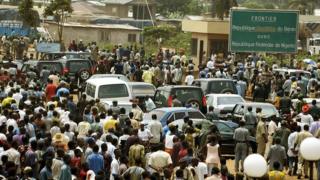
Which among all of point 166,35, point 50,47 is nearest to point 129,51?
point 50,47

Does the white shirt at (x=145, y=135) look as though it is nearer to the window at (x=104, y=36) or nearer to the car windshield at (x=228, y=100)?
the car windshield at (x=228, y=100)

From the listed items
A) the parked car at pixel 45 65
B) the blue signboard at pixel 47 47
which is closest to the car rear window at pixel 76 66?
the parked car at pixel 45 65

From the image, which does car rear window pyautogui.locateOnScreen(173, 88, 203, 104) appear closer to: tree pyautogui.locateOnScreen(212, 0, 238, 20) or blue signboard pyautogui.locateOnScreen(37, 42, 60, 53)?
blue signboard pyautogui.locateOnScreen(37, 42, 60, 53)

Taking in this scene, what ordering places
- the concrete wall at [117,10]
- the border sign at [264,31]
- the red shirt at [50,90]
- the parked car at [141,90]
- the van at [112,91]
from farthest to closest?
the concrete wall at [117,10] → the border sign at [264,31] → the parked car at [141,90] → the red shirt at [50,90] → the van at [112,91]

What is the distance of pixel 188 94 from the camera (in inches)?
1196

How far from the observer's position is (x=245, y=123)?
25.1 m

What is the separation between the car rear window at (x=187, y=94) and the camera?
30203 mm

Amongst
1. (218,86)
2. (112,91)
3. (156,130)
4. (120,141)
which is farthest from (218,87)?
(120,141)

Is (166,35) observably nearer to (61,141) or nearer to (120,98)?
(120,98)

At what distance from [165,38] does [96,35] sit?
5.35 meters

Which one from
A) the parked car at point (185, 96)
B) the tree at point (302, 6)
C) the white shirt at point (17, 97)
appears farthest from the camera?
the tree at point (302, 6)

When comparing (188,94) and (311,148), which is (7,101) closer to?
(188,94)

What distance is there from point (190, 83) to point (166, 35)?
38.6 meters

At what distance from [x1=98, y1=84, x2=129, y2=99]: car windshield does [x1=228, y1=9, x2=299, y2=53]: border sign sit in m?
15.0
